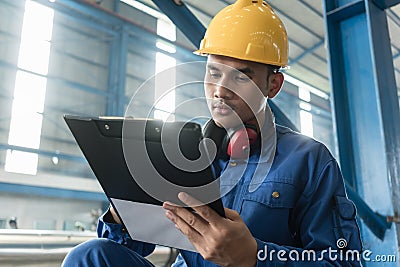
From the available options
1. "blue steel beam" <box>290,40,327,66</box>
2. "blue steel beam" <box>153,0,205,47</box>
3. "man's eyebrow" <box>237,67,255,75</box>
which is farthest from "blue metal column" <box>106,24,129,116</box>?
"man's eyebrow" <box>237,67,255,75</box>

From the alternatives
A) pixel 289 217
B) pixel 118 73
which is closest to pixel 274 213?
pixel 289 217

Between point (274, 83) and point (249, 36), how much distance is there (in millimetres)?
158

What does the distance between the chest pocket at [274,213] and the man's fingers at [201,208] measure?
0.94 feet

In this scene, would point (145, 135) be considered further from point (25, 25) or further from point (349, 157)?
point (25, 25)

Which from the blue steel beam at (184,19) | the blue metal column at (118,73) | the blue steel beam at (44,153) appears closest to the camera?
the blue steel beam at (184,19)

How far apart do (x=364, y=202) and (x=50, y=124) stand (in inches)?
266

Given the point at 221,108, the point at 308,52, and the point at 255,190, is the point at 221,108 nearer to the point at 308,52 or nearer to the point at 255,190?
the point at 255,190

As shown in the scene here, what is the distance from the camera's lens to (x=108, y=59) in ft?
27.3

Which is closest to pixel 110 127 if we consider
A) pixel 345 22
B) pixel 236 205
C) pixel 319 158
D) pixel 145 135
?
pixel 145 135

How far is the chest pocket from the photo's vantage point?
38.7 inches

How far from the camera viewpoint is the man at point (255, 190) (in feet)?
2.54

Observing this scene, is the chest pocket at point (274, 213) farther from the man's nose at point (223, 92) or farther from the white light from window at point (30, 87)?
the white light from window at point (30, 87)

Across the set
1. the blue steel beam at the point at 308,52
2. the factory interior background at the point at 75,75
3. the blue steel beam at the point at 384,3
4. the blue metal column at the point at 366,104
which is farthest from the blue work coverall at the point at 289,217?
the blue steel beam at the point at 308,52

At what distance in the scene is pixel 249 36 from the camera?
119cm
